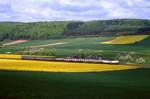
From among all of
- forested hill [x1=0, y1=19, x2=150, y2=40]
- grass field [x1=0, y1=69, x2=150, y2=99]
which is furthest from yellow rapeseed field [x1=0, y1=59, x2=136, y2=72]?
forested hill [x1=0, y1=19, x2=150, y2=40]

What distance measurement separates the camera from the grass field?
44.1 m

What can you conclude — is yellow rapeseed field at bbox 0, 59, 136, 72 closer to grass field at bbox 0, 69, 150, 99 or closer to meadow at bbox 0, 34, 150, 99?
meadow at bbox 0, 34, 150, 99

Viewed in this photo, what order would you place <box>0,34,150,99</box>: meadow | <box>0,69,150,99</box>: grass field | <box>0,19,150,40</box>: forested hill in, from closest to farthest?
<box>0,69,150,99</box>: grass field
<box>0,34,150,99</box>: meadow
<box>0,19,150,40</box>: forested hill

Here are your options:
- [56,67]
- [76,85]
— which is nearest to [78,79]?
[76,85]

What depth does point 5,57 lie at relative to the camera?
81.6 meters

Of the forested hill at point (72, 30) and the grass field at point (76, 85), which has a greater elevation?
the forested hill at point (72, 30)

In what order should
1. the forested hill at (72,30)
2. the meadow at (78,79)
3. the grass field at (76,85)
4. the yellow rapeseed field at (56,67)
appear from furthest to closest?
the forested hill at (72,30) < the yellow rapeseed field at (56,67) < the meadow at (78,79) < the grass field at (76,85)

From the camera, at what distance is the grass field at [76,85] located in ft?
145

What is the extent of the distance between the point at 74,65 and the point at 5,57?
735 inches

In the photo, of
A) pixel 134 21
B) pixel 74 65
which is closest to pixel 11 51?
pixel 74 65

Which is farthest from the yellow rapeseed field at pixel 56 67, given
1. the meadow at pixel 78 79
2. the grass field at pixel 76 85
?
the grass field at pixel 76 85

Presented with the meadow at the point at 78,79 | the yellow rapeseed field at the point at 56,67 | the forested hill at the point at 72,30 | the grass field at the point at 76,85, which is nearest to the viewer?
the grass field at the point at 76,85

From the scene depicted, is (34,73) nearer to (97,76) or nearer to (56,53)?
(97,76)

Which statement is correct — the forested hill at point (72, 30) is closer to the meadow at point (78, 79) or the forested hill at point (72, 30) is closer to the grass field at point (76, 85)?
the meadow at point (78, 79)
